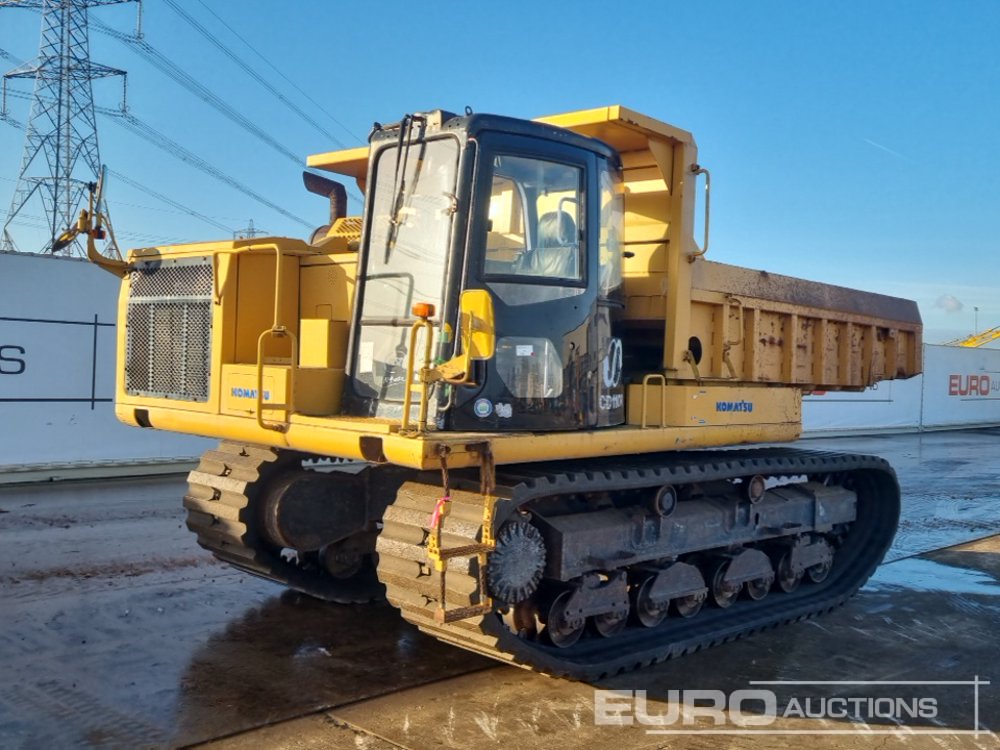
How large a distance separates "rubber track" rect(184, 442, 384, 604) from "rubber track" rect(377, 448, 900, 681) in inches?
56.3

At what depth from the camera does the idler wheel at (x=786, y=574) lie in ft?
24.0

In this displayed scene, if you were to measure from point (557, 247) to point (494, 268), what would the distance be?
466mm

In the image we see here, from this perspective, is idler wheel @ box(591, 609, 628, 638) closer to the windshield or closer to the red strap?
the red strap

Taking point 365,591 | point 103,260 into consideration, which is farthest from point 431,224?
point 365,591

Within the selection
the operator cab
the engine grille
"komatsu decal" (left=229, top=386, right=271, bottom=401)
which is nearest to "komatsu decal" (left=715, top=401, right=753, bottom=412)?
the operator cab

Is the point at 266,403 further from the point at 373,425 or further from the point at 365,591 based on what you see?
the point at 365,591

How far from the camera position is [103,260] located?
623cm

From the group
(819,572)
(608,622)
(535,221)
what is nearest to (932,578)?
(819,572)

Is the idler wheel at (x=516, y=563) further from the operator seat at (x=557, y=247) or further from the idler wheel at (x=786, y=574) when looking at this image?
the idler wheel at (x=786, y=574)

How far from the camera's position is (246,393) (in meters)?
5.56

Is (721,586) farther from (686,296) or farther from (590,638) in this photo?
(686,296)

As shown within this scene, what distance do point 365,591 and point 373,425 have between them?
2.45 meters

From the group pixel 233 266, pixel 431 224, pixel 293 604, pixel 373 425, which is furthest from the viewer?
pixel 293 604

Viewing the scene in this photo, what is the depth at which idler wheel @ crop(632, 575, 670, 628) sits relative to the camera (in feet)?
20.2
